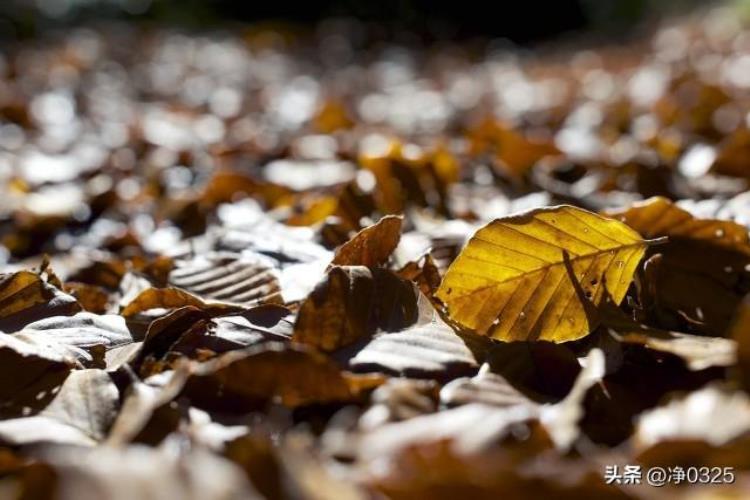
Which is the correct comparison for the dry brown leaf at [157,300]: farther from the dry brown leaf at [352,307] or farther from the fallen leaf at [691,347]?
the fallen leaf at [691,347]

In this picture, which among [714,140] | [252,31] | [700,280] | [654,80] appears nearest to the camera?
[700,280]

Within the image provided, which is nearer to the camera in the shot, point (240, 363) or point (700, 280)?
point (240, 363)

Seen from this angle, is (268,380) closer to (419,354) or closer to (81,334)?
(419,354)

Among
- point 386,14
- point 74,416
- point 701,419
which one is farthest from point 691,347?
point 386,14

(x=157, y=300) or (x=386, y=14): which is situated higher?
(x=157, y=300)

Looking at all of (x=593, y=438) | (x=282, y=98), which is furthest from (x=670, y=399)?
(x=282, y=98)

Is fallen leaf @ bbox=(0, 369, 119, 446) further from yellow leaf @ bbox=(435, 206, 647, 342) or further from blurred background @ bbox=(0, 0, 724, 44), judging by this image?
blurred background @ bbox=(0, 0, 724, 44)

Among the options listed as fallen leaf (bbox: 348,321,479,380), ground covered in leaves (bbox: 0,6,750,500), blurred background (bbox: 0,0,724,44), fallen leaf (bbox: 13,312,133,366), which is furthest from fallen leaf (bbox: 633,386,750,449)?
blurred background (bbox: 0,0,724,44)

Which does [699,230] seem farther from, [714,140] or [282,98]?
[282,98]
